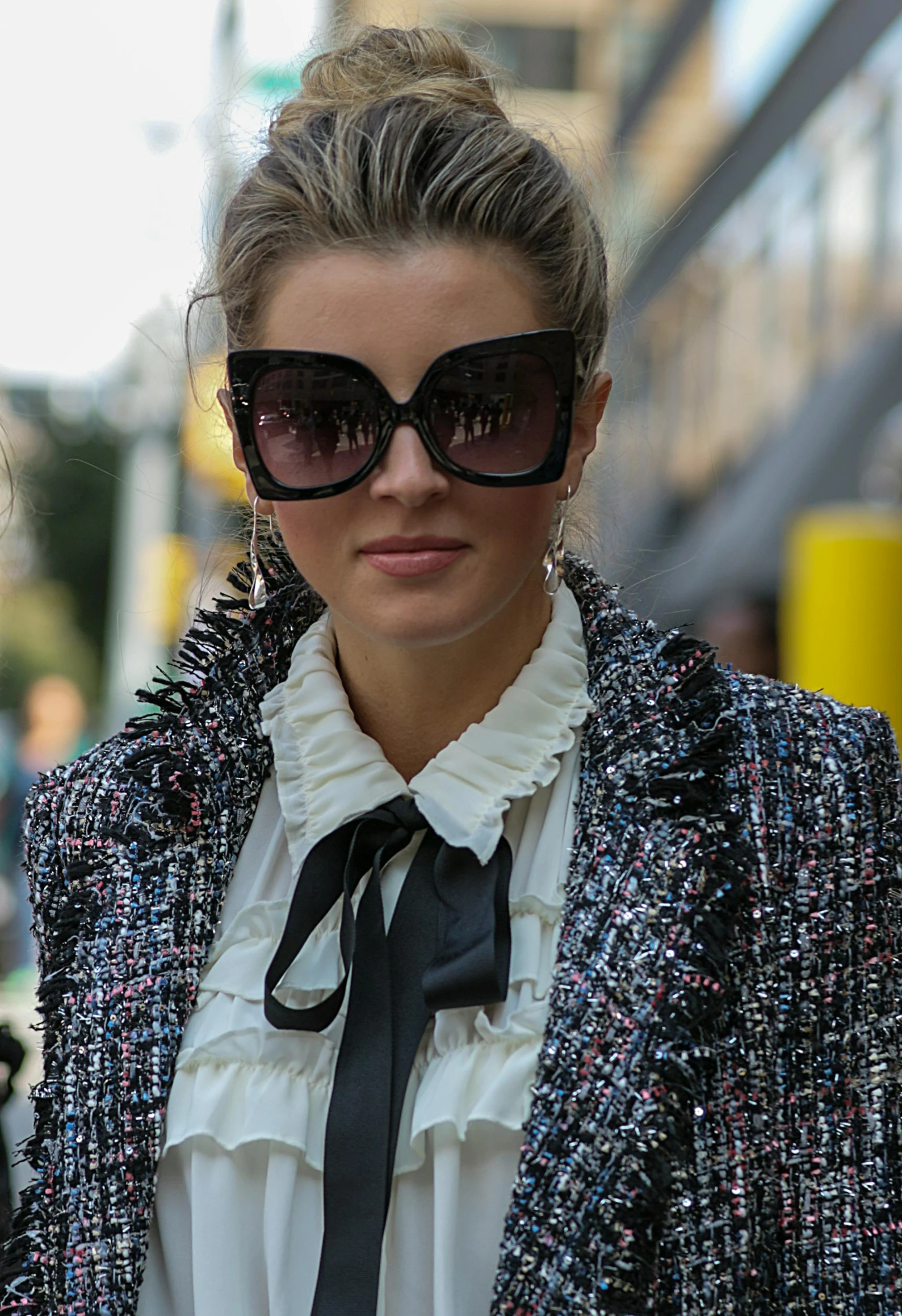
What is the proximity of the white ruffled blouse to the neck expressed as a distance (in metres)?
0.04

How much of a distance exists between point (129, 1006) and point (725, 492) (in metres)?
13.9

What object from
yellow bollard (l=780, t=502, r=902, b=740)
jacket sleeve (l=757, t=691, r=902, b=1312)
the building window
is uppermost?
the building window

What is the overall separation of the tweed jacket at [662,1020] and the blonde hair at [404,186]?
0.51m

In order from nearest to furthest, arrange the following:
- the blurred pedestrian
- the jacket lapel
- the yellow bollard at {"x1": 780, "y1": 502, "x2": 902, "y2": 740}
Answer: the jacket lapel < the yellow bollard at {"x1": 780, "y1": 502, "x2": 902, "y2": 740} < the blurred pedestrian

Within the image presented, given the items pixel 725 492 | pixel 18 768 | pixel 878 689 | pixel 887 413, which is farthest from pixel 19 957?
pixel 725 492

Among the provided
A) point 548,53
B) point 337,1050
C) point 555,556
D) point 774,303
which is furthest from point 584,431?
point 548,53

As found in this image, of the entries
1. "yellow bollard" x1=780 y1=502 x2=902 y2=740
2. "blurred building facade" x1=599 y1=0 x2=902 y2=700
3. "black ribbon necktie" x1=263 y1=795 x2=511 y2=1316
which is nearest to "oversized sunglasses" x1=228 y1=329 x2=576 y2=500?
"black ribbon necktie" x1=263 y1=795 x2=511 y2=1316

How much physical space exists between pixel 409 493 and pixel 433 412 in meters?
0.10

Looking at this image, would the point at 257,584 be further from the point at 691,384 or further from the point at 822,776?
the point at 691,384

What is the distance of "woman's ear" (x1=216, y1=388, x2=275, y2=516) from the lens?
6.56 ft

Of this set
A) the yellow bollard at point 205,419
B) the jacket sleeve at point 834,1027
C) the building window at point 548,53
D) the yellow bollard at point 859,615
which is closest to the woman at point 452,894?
the jacket sleeve at point 834,1027

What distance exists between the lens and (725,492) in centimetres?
1531

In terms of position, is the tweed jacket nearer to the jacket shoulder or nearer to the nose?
the jacket shoulder

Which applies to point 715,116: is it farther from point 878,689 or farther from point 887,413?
point 878,689
